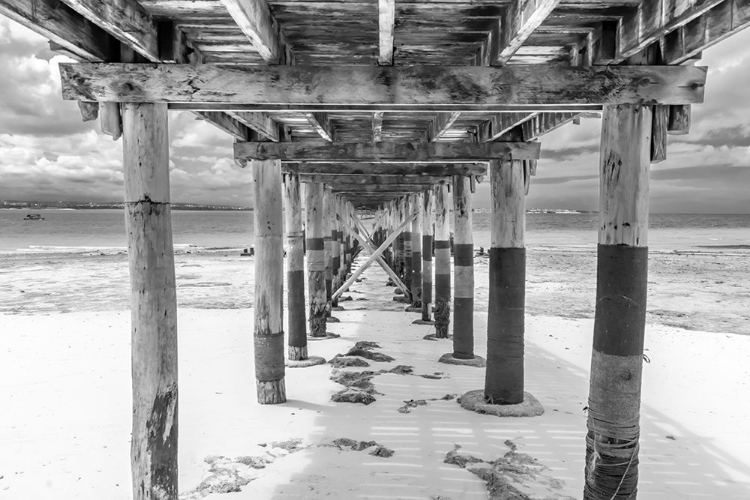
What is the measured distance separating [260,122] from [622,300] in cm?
431

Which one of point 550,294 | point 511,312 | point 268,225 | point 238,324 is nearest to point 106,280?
point 238,324

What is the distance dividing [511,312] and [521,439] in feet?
4.94

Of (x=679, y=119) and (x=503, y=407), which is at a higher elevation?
(x=679, y=119)

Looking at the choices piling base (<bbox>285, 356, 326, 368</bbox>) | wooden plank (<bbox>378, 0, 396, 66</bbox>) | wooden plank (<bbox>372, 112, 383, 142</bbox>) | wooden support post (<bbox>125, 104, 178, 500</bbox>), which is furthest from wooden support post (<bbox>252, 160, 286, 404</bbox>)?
wooden plank (<bbox>378, 0, 396, 66</bbox>)

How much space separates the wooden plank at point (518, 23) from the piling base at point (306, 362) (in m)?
6.76

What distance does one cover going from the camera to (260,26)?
3521 millimetres

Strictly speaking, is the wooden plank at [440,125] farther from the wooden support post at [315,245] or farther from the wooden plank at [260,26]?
the wooden support post at [315,245]

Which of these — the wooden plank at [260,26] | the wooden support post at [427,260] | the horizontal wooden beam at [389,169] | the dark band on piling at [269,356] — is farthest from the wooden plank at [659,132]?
the wooden support post at [427,260]

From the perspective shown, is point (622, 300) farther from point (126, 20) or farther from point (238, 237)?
point (238, 237)

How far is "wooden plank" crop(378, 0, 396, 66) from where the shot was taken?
3.11m

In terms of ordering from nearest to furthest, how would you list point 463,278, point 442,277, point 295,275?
1. point 463,278
2. point 295,275
3. point 442,277

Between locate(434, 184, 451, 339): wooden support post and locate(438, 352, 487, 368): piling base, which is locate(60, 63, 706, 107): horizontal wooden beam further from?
locate(434, 184, 451, 339): wooden support post

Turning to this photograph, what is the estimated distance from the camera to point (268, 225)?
7.32m

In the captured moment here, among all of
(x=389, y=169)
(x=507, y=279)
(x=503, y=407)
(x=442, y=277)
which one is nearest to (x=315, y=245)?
(x=389, y=169)
